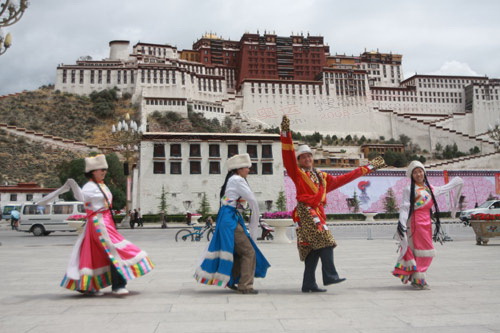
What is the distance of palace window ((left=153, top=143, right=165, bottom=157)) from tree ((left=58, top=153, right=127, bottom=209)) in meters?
6.76

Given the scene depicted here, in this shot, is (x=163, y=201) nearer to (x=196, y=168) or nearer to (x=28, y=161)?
(x=196, y=168)

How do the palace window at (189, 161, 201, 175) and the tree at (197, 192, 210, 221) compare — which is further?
the palace window at (189, 161, 201, 175)

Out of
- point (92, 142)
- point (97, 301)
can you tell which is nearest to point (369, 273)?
point (97, 301)

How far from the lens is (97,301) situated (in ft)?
16.2

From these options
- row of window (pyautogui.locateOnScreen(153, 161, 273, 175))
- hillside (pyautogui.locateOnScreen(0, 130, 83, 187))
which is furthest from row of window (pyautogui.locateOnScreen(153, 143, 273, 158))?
hillside (pyautogui.locateOnScreen(0, 130, 83, 187))

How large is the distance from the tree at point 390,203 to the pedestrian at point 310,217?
108 feet

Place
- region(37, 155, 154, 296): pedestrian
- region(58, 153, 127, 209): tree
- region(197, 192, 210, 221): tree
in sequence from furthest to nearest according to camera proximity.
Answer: region(58, 153, 127, 209): tree, region(197, 192, 210, 221): tree, region(37, 155, 154, 296): pedestrian

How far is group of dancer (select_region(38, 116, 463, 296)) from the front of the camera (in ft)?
17.1

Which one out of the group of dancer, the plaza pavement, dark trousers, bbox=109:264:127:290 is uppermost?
the group of dancer

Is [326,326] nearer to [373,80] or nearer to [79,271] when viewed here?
[79,271]

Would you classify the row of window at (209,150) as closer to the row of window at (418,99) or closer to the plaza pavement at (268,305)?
the plaza pavement at (268,305)

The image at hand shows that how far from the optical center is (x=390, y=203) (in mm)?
37094

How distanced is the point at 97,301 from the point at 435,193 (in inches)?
173

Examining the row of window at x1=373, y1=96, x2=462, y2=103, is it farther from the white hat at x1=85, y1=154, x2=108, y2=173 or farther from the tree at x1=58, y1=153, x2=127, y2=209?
the white hat at x1=85, y1=154, x2=108, y2=173
